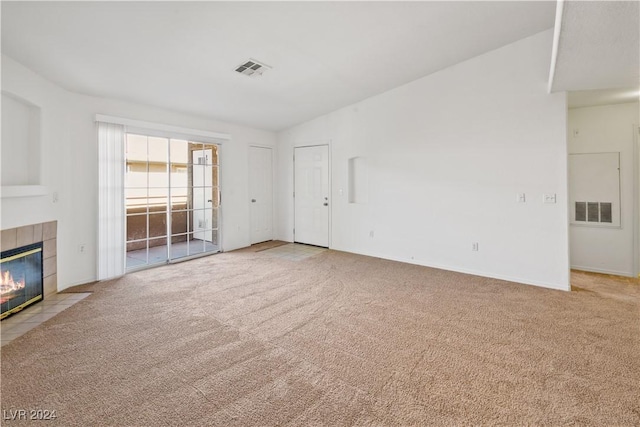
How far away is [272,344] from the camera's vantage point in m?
2.55

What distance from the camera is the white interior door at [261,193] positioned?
6.62 meters

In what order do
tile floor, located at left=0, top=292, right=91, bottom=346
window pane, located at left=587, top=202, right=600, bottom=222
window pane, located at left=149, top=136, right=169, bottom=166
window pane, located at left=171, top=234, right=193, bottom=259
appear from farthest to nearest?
1. window pane, located at left=171, top=234, right=193, bottom=259
2. window pane, located at left=149, top=136, right=169, bottom=166
3. window pane, located at left=587, top=202, right=600, bottom=222
4. tile floor, located at left=0, top=292, right=91, bottom=346

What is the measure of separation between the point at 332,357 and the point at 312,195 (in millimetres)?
4485

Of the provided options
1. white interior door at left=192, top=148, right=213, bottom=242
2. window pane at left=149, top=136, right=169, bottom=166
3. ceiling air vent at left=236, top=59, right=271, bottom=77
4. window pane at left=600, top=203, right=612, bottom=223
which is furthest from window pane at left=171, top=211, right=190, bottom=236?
window pane at left=600, top=203, right=612, bottom=223

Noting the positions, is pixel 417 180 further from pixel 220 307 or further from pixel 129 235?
pixel 129 235

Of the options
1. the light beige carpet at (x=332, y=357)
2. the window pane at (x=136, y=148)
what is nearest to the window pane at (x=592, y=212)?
the light beige carpet at (x=332, y=357)

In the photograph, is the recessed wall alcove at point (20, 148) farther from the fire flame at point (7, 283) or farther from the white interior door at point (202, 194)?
the white interior door at point (202, 194)

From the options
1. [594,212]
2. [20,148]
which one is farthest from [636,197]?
[20,148]

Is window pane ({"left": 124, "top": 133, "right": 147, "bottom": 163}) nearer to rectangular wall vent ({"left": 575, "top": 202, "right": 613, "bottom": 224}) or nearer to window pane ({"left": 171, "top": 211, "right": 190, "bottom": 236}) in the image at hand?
window pane ({"left": 171, "top": 211, "right": 190, "bottom": 236})

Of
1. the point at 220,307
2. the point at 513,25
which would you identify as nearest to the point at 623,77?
the point at 513,25

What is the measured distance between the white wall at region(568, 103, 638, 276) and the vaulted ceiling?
205cm

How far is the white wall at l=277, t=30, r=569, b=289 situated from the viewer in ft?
13.0

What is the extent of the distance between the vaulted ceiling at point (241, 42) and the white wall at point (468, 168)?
464 millimetres

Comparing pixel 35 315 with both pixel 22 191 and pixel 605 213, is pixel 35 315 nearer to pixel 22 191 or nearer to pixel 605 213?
pixel 22 191
